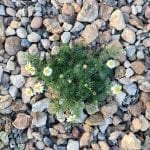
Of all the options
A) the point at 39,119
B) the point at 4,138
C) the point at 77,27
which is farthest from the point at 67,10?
the point at 4,138

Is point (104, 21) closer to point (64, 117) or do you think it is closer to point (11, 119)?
point (64, 117)

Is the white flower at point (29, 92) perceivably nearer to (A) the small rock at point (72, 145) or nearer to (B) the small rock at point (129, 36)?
(A) the small rock at point (72, 145)

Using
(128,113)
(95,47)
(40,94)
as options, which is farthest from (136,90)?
(40,94)

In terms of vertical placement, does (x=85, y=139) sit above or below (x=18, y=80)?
below

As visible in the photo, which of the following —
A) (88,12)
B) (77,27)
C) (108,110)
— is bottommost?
(108,110)

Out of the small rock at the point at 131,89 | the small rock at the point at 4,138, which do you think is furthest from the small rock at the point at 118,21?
the small rock at the point at 4,138

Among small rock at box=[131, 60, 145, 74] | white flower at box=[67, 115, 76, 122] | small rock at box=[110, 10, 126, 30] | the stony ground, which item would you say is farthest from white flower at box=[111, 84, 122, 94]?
small rock at box=[110, 10, 126, 30]

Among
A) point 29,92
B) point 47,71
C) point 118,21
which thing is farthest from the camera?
point 118,21

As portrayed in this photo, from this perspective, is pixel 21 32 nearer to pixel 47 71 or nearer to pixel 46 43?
pixel 46 43
